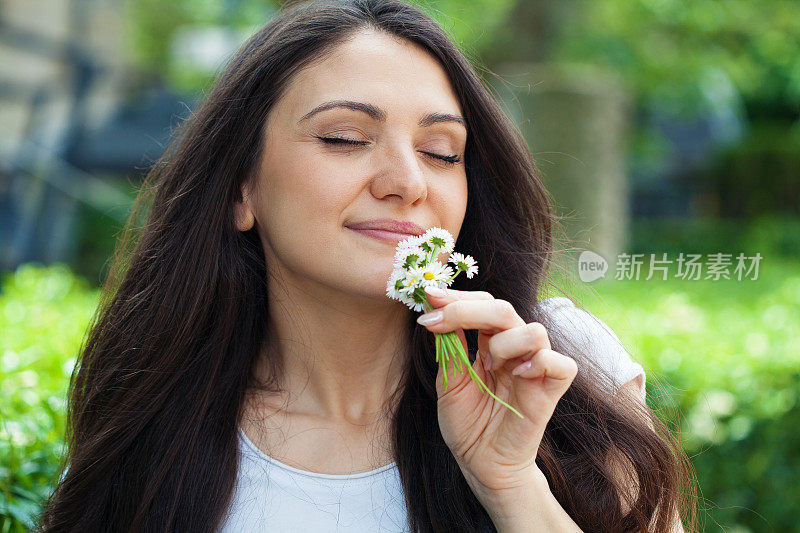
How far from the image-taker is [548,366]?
1.71m

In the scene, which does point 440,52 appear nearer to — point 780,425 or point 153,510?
point 153,510

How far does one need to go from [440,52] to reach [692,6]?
9371 millimetres

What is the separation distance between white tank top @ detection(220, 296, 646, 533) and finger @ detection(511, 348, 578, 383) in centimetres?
64

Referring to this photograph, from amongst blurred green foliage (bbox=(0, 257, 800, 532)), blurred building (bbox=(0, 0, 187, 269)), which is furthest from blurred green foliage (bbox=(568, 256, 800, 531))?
blurred building (bbox=(0, 0, 187, 269))

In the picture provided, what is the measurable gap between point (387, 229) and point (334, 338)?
46cm

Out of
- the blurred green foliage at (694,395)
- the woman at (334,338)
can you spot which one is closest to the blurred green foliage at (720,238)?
the blurred green foliage at (694,395)

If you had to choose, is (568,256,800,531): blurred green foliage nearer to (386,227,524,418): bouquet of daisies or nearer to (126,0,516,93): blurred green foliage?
(386,227,524,418): bouquet of daisies

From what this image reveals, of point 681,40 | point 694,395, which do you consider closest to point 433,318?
point 694,395

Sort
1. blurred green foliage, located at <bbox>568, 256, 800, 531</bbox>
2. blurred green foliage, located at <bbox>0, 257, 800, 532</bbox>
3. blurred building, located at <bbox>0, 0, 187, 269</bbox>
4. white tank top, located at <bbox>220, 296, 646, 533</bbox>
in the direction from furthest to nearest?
1. blurred building, located at <bbox>0, 0, 187, 269</bbox>
2. blurred green foliage, located at <bbox>568, 256, 800, 531</bbox>
3. blurred green foliage, located at <bbox>0, 257, 800, 532</bbox>
4. white tank top, located at <bbox>220, 296, 646, 533</bbox>

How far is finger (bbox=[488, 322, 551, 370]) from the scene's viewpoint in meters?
1.69

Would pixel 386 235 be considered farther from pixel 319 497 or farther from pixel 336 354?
pixel 319 497

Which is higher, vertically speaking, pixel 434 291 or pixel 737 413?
pixel 737 413

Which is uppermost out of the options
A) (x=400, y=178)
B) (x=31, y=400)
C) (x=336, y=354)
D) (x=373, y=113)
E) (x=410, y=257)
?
(x=373, y=113)

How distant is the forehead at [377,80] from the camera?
219cm
